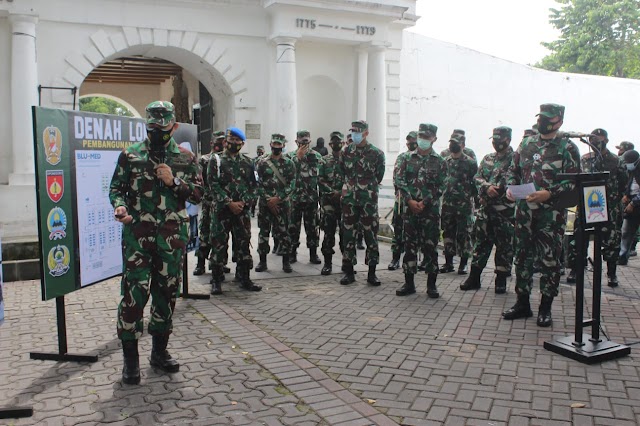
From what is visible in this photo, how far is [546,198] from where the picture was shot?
5715 mm

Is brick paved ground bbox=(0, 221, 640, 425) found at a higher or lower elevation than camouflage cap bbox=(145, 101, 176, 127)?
lower

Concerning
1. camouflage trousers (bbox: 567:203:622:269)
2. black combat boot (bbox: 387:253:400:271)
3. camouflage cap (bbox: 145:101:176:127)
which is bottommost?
black combat boot (bbox: 387:253:400:271)

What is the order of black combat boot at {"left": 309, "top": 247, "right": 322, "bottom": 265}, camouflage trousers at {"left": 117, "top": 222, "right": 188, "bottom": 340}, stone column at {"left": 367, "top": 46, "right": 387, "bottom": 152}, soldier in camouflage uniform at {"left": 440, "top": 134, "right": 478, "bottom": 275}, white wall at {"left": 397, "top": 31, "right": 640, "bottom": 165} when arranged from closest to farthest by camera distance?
1. camouflage trousers at {"left": 117, "top": 222, "right": 188, "bottom": 340}
2. soldier in camouflage uniform at {"left": 440, "top": 134, "right": 478, "bottom": 275}
3. black combat boot at {"left": 309, "top": 247, "right": 322, "bottom": 265}
4. stone column at {"left": 367, "top": 46, "right": 387, "bottom": 152}
5. white wall at {"left": 397, "top": 31, "right": 640, "bottom": 165}

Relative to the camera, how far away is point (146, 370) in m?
4.77

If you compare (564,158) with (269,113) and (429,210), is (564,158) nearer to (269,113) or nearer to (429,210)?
(429,210)

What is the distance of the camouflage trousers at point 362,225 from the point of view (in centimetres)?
784

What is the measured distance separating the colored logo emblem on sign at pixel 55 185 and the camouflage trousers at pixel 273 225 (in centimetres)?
411

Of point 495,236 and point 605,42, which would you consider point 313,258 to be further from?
point 605,42

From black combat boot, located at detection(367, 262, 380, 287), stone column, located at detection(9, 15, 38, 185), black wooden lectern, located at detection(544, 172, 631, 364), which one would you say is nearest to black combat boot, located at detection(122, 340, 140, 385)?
black wooden lectern, located at detection(544, 172, 631, 364)

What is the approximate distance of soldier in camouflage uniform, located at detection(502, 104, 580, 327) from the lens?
581 cm

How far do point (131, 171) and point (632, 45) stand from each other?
3849 cm

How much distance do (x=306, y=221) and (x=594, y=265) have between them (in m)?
5.31

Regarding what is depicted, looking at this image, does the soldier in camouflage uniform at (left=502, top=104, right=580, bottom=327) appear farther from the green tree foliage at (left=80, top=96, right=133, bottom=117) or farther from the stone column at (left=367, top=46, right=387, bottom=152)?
the green tree foliage at (left=80, top=96, right=133, bottom=117)

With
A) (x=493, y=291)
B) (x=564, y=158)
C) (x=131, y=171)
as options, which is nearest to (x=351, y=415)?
(x=131, y=171)
